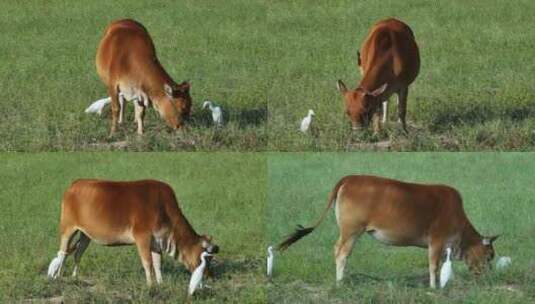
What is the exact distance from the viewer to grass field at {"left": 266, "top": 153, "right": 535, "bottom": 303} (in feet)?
53.5

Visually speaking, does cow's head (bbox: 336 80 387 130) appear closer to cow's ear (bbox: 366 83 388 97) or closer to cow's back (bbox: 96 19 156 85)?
cow's ear (bbox: 366 83 388 97)

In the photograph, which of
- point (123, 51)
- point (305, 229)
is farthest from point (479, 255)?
point (123, 51)

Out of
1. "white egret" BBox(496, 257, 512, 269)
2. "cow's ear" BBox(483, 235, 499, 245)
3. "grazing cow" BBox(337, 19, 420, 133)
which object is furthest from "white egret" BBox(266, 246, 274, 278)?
"white egret" BBox(496, 257, 512, 269)

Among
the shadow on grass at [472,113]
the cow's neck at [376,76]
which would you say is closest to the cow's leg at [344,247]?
the cow's neck at [376,76]

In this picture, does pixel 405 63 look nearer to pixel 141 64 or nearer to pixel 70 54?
pixel 141 64

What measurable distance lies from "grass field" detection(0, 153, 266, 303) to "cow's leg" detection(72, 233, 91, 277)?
3.6 inches

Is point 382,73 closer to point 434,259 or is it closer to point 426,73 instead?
point 434,259

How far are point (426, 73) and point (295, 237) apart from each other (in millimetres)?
4803

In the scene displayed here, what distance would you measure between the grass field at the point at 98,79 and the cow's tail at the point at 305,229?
1496mm

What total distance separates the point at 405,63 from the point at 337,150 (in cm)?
122

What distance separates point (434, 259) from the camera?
16.5 meters

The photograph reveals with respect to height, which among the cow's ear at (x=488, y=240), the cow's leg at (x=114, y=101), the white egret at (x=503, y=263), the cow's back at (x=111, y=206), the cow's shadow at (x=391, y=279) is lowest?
the cow's shadow at (x=391, y=279)

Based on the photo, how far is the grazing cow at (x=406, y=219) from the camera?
1634 cm

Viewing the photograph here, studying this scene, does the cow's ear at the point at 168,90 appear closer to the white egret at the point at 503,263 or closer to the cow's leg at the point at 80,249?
the cow's leg at the point at 80,249
